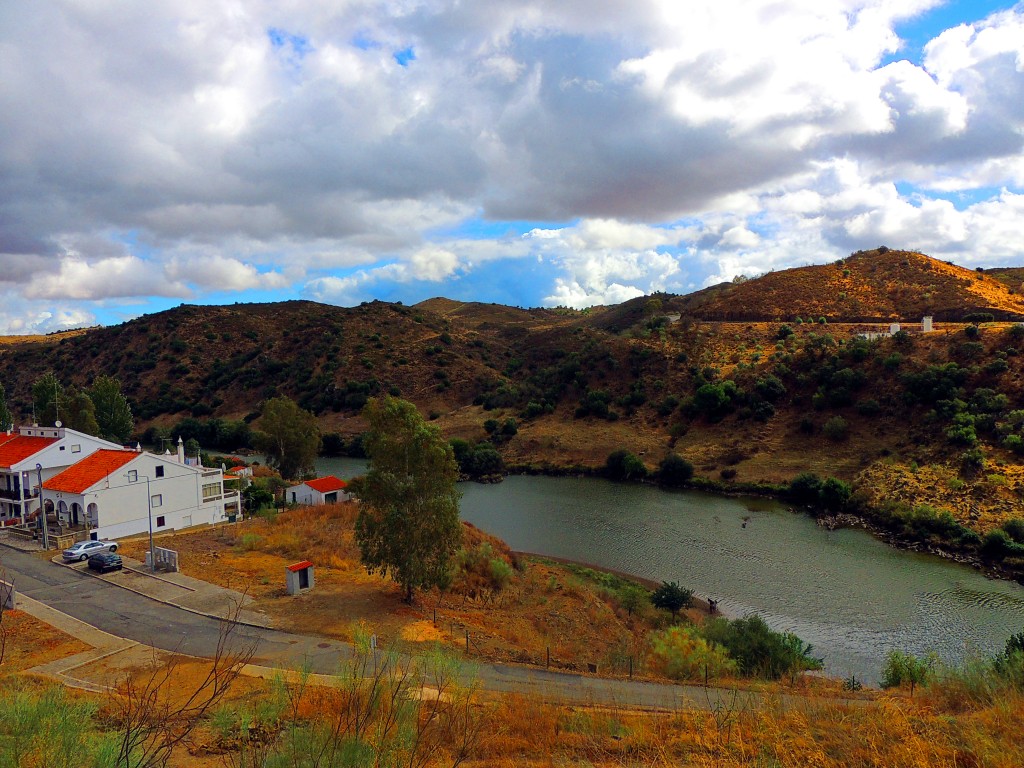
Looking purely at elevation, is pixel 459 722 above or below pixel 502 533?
above

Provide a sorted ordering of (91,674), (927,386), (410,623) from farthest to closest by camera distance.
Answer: (927,386) < (410,623) < (91,674)

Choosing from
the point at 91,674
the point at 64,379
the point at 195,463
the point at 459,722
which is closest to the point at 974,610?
the point at 459,722

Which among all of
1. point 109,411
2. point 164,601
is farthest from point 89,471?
point 109,411

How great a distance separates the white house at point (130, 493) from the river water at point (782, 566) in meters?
16.0

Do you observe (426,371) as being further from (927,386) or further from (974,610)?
(974,610)

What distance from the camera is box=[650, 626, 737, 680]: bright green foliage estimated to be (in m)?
15.0

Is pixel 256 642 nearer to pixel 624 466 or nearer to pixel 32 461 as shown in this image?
pixel 32 461

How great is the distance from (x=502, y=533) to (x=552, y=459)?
1819 cm

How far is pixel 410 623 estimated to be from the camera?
56.6 feet

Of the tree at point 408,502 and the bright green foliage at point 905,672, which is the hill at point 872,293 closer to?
the bright green foliage at point 905,672

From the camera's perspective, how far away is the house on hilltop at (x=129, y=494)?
25.2 meters

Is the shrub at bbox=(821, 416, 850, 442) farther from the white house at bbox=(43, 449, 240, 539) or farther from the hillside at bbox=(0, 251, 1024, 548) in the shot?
the white house at bbox=(43, 449, 240, 539)

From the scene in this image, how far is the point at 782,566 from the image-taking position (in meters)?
28.5

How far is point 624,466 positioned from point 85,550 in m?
35.8
